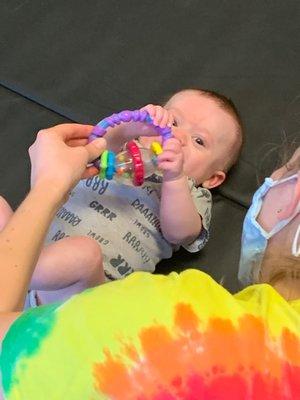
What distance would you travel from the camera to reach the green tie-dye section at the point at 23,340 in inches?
27.5

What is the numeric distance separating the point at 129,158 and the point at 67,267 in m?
0.21

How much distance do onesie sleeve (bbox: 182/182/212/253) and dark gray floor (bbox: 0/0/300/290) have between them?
0.05m

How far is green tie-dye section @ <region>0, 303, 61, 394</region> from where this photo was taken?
2.29ft

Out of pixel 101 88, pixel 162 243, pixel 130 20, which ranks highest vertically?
pixel 130 20

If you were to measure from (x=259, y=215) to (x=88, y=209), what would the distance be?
372mm

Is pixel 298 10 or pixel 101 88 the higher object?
pixel 298 10

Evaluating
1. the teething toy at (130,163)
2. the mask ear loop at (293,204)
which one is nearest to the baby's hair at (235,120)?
the teething toy at (130,163)

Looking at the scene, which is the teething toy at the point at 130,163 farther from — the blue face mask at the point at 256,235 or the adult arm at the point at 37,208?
the blue face mask at the point at 256,235

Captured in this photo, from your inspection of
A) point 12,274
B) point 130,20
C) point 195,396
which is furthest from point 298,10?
point 195,396

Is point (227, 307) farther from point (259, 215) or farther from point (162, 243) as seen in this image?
point (162, 243)

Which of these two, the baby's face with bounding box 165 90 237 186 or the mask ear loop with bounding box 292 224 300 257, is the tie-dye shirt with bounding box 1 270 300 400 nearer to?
the mask ear loop with bounding box 292 224 300 257

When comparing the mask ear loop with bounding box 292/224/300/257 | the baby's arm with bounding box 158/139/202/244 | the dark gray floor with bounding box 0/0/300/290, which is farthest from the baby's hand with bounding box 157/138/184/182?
the mask ear loop with bounding box 292/224/300/257

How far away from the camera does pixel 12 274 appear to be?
0.83 meters

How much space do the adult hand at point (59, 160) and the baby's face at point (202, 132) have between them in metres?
0.31
